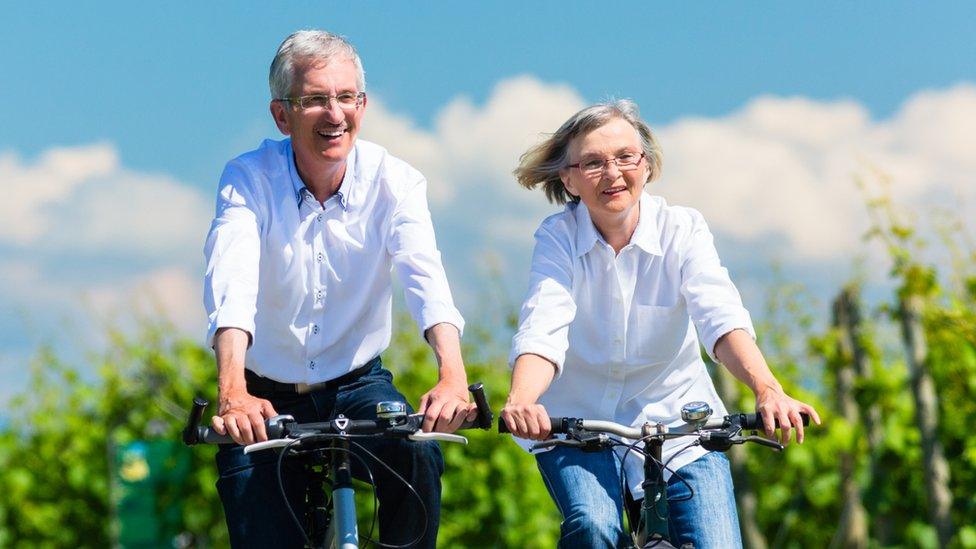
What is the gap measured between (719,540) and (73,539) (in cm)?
795

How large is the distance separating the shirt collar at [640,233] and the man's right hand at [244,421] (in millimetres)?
1153

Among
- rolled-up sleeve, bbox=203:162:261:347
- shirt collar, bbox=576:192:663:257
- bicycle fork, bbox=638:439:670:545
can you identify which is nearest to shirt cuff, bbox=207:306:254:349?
rolled-up sleeve, bbox=203:162:261:347

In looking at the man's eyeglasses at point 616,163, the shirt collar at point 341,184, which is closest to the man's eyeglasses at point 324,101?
the shirt collar at point 341,184

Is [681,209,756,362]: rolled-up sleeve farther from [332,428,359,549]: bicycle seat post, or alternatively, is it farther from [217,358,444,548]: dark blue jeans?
[332,428,359,549]: bicycle seat post

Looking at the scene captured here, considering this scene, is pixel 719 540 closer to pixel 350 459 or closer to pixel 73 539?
pixel 350 459

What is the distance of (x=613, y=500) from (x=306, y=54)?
1.50 meters

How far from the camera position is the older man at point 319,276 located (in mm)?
4086

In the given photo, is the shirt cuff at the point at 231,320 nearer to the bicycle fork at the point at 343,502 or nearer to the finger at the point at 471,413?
the bicycle fork at the point at 343,502

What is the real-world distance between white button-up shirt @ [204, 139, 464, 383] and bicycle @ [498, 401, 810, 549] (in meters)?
0.66

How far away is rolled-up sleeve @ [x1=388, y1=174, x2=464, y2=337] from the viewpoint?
13.4 ft

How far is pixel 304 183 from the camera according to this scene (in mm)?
4324

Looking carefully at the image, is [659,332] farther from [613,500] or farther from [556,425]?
[556,425]

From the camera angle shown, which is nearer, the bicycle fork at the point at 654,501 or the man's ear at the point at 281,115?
the bicycle fork at the point at 654,501

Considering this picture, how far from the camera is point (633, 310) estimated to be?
14.0ft
